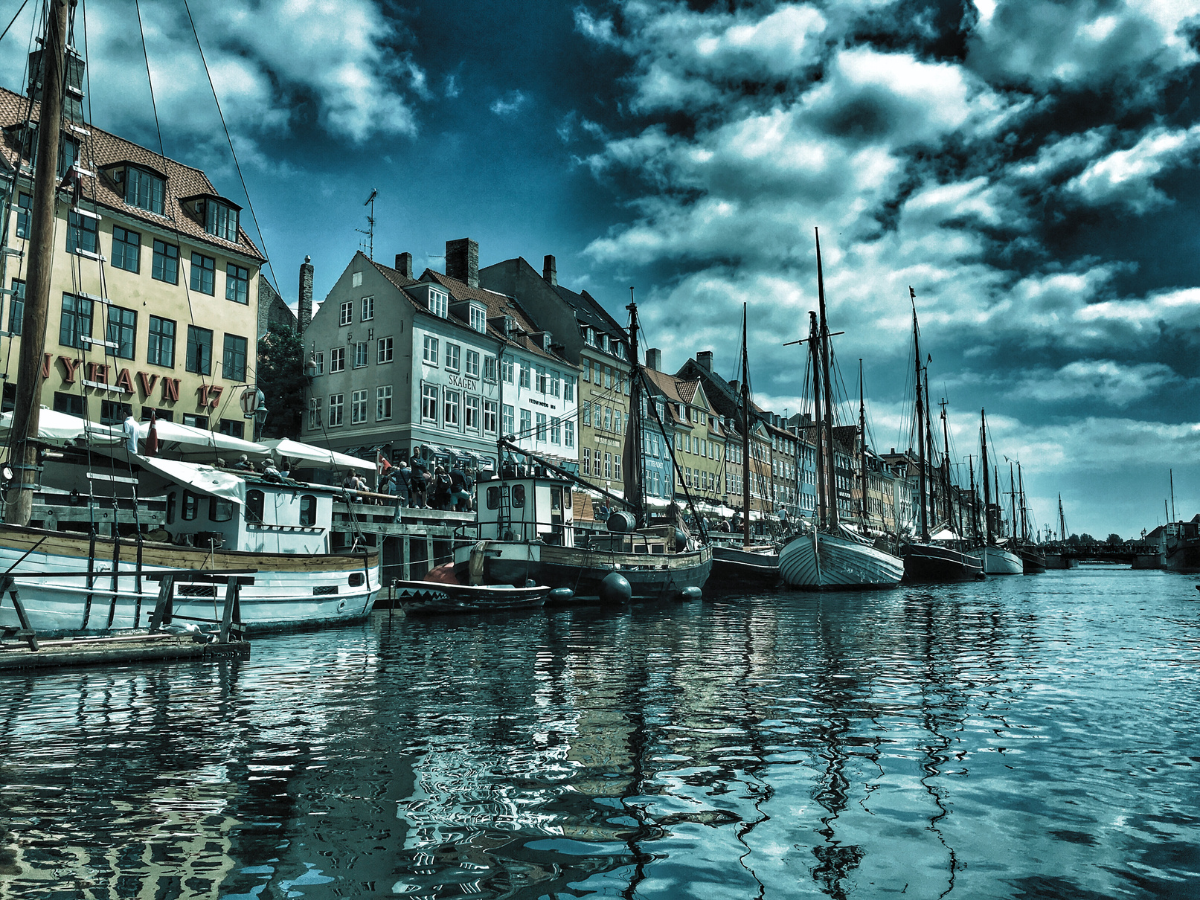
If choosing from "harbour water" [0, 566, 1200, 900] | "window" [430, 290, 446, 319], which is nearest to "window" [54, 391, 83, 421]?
"window" [430, 290, 446, 319]

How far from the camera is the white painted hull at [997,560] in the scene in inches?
2921

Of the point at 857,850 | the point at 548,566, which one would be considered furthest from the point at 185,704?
the point at 548,566

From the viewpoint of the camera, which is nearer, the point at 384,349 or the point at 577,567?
the point at 577,567

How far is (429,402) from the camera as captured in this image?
47.5 meters

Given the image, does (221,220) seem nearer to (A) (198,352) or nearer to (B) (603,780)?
(A) (198,352)

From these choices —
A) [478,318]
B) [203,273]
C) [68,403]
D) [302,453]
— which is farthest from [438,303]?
[302,453]

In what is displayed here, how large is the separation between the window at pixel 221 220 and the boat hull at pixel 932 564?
138 ft

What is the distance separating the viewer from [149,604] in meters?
17.5

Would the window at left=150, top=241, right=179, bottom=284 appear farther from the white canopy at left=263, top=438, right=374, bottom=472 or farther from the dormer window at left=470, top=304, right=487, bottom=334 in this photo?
the dormer window at left=470, top=304, right=487, bottom=334

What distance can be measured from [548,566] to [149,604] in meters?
15.0

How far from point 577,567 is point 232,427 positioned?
1650 centimetres

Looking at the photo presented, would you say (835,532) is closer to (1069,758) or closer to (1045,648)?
(1045,648)

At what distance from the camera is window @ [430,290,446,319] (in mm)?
48500

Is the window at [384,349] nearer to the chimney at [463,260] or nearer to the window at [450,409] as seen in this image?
the window at [450,409]
